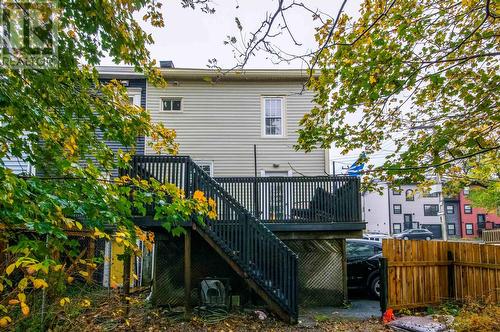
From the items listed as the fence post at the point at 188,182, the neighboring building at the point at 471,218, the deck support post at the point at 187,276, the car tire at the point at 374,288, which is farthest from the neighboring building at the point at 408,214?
the fence post at the point at 188,182

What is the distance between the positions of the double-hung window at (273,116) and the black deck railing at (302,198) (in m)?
3.86

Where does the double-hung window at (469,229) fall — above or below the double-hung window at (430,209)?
below

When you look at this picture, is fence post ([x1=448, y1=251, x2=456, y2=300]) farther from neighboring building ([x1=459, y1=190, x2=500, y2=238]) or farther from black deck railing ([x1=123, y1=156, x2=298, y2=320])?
neighboring building ([x1=459, y1=190, x2=500, y2=238])

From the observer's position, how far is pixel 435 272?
743cm

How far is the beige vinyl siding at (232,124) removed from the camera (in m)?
11.7

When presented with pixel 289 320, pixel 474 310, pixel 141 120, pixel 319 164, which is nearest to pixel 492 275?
pixel 474 310

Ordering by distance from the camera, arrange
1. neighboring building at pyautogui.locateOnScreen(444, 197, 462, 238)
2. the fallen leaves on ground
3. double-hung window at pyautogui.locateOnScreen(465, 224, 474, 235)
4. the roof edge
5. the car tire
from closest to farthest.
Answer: the fallen leaves on ground, the car tire, the roof edge, double-hung window at pyautogui.locateOnScreen(465, 224, 474, 235), neighboring building at pyautogui.locateOnScreen(444, 197, 462, 238)

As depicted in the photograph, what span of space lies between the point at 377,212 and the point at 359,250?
30.2m

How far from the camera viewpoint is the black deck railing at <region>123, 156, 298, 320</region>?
21.9 ft

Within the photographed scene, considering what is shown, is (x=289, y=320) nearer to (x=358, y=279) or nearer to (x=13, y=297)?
(x=358, y=279)

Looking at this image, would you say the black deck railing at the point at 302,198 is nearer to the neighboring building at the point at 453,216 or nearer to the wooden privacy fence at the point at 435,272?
the wooden privacy fence at the point at 435,272

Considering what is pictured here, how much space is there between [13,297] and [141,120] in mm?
2894

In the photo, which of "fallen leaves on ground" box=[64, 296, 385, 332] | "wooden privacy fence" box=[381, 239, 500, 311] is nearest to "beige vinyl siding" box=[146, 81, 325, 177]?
"wooden privacy fence" box=[381, 239, 500, 311]

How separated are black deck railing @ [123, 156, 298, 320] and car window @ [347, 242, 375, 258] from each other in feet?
10.8
